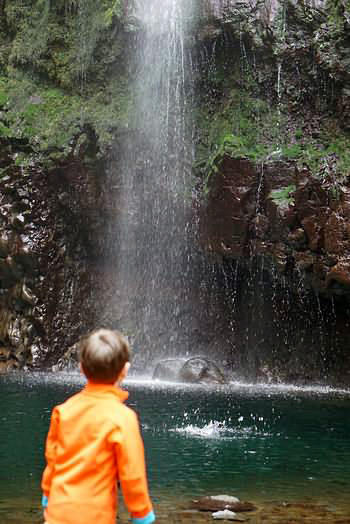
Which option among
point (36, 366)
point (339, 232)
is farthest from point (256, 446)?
point (36, 366)

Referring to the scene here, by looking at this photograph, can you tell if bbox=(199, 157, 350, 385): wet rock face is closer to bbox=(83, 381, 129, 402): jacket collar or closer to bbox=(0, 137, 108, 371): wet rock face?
bbox=(0, 137, 108, 371): wet rock face

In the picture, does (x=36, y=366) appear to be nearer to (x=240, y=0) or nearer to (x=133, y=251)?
(x=133, y=251)

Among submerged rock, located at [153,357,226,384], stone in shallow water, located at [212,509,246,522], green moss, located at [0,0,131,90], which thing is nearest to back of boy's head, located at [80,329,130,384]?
stone in shallow water, located at [212,509,246,522]

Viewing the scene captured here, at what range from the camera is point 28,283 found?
22.2 metres

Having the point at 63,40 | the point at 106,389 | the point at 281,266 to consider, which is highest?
the point at 63,40

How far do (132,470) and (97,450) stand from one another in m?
0.17

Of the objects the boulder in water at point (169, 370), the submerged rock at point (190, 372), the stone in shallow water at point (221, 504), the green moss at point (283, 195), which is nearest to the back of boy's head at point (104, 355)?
the stone in shallow water at point (221, 504)

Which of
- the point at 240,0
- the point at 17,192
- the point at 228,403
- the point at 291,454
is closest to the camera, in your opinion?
the point at 291,454

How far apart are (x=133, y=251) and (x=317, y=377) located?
7420mm

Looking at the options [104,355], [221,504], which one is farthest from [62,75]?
[104,355]

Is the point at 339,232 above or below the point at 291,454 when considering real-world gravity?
above

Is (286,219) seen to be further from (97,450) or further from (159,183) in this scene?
(97,450)

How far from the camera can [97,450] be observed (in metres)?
2.55

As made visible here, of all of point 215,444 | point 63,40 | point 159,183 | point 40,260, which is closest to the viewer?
point 215,444
